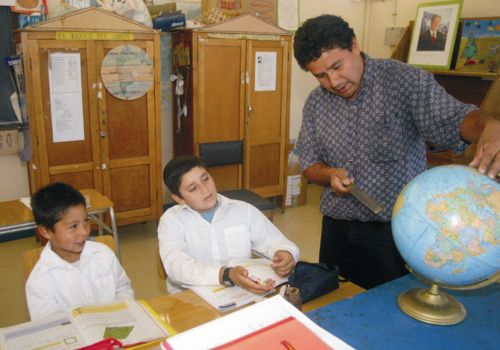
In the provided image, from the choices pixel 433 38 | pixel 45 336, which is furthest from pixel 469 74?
pixel 45 336

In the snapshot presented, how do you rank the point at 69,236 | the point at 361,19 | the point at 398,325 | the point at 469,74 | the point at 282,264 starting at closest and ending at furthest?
the point at 398,325 → the point at 282,264 → the point at 69,236 → the point at 469,74 → the point at 361,19

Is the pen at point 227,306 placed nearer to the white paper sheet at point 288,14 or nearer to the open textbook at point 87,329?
the open textbook at point 87,329

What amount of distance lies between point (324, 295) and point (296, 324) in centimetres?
61

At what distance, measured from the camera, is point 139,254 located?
376 centimetres

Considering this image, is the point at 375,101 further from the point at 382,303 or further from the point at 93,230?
the point at 93,230

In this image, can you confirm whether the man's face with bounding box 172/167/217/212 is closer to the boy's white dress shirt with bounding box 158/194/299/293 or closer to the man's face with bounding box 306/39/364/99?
the boy's white dress shirt with bounding box 158/194/299/293

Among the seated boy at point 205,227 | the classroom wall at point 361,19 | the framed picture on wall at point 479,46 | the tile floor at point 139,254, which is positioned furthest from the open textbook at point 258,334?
the classroom wall at point 361,19

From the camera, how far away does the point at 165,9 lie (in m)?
4.09

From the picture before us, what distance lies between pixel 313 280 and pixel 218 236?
523 mm

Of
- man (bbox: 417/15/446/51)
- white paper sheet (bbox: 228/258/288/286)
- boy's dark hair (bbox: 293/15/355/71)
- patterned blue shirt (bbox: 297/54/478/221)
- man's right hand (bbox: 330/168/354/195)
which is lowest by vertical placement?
white paper sheet (bbox: 228/258/288/286)

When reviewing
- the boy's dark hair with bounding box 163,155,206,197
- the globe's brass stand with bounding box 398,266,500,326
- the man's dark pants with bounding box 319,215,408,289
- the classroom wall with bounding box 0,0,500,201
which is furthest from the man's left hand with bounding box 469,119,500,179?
the classroom wall with bounding box 0,0,500,201

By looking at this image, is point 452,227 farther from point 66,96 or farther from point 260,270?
point 66,96

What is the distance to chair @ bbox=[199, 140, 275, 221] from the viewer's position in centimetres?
353

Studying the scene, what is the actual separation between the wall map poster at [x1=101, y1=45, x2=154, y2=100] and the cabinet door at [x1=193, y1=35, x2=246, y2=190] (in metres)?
0.44
